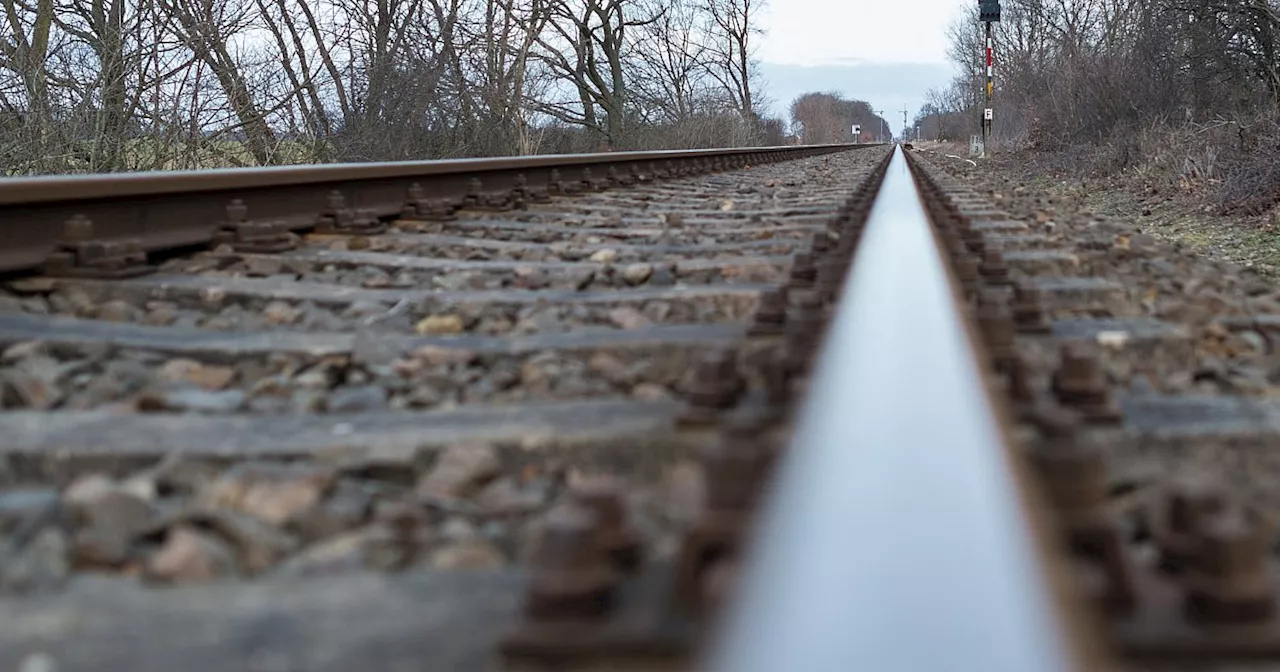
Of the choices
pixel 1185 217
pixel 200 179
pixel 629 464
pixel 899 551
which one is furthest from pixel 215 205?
pixel 1185 217

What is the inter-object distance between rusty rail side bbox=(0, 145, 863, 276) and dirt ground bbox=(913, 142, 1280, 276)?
174 inches

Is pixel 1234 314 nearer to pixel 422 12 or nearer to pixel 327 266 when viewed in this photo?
pixel 327 266

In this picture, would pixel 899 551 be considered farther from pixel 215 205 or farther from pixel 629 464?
pixel 215 205

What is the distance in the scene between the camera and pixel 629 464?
5.47 feet

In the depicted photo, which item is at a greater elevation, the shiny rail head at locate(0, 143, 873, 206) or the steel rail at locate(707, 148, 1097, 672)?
the shiny rail head at locate(0, 143, 873, 206)

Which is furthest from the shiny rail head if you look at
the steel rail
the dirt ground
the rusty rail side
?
the dirt ground

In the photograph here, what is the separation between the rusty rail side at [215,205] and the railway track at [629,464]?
0.09ft

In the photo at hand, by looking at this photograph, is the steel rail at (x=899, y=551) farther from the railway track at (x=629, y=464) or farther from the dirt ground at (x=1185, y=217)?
the dirt ground at (x=1185, y=217)

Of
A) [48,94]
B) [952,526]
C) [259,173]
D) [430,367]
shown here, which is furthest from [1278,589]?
[48,94]

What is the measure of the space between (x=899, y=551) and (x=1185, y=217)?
920cm

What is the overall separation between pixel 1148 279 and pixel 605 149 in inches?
786

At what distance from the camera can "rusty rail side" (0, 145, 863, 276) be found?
332 cm

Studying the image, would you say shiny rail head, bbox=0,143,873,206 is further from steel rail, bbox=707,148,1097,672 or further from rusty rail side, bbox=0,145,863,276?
steel rail, bbox=707,148,1097,672

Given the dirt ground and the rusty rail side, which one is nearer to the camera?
the rusty rail side
